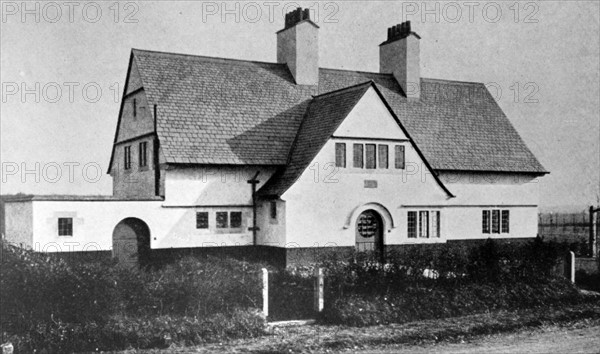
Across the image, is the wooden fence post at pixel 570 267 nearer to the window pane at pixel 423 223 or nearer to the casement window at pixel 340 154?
the window pane at pixel 423 223

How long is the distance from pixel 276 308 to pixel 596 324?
406 inches

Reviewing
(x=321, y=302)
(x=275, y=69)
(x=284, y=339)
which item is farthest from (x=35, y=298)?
(x=275, y=69)

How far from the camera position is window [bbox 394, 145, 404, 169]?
30.3 metres

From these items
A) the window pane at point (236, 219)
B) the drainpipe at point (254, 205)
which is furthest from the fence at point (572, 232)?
the window pane at point (236, 219)

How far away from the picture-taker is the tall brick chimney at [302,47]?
35594 millimetres

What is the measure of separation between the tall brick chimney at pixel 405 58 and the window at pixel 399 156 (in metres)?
8.67

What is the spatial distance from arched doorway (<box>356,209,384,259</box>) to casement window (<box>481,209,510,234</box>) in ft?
28.6

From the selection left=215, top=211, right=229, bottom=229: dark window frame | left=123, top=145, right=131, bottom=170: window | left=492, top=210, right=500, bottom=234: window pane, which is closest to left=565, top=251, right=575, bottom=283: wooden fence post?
left=492, top=210, right=500, bottom=234: window pane

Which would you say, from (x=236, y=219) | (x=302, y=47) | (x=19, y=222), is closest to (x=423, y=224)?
(x=236, y=219)

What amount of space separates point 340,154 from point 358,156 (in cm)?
89

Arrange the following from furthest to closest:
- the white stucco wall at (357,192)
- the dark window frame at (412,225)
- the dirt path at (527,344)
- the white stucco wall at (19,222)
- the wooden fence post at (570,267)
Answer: the dark window frame at (412,225)
the white stucco wall at (357,192)
the wooden fence post at (570,267)
the white stucco wall at (19,222)
the dirt path at (527,344)

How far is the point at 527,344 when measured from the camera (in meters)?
18.2

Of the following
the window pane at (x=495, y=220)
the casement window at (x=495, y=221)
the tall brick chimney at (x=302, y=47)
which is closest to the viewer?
the tall brick chimney at (x=302, y=47)

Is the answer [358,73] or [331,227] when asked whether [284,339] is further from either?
[358,73]
